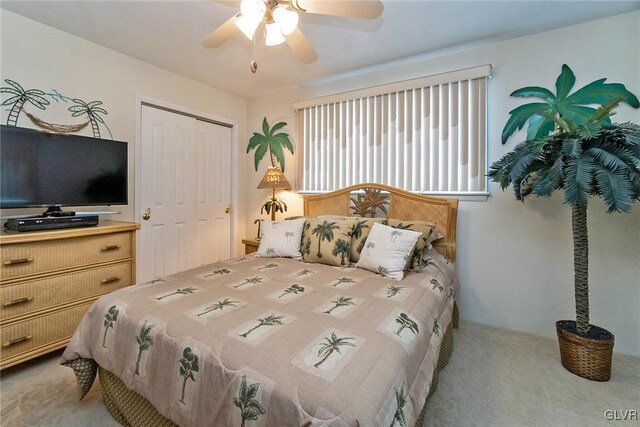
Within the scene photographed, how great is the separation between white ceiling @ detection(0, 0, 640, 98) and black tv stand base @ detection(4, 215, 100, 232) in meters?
1.51

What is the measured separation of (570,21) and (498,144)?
0.97m

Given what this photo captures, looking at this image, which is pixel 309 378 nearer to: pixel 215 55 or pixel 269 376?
pixel 269 376

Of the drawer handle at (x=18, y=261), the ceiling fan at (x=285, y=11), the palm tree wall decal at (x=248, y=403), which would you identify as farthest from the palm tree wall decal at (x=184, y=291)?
the ceiling fan at (x=285, y=11)

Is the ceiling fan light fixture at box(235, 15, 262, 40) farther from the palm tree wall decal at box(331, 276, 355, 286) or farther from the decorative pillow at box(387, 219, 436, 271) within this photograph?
the decorative pillow at box(387, 219, 436, 271)

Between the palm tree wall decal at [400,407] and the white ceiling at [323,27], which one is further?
the white ceiling at [323,27]

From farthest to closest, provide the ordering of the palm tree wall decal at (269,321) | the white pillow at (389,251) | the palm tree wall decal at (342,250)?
the palm tree wall decal at (342,250), the white pillow at (389,251), the palm tree wall decal at (269,321)

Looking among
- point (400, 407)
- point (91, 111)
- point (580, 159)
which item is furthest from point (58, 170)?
point (580, 159)

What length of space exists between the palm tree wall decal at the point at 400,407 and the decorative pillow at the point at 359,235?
1.32 m

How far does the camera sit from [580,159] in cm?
165

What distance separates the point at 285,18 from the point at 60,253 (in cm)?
209

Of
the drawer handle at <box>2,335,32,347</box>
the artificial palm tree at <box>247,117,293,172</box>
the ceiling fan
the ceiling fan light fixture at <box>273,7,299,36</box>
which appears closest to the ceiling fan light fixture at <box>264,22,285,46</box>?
the ceiling fan

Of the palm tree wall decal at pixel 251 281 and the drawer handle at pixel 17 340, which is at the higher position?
the palm tree wall decal at pixel 251 281

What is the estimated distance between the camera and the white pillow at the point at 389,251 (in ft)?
6.40

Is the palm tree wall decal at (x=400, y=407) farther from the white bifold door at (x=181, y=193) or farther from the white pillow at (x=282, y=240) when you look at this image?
the white bifold door at (x=181, y=193)
